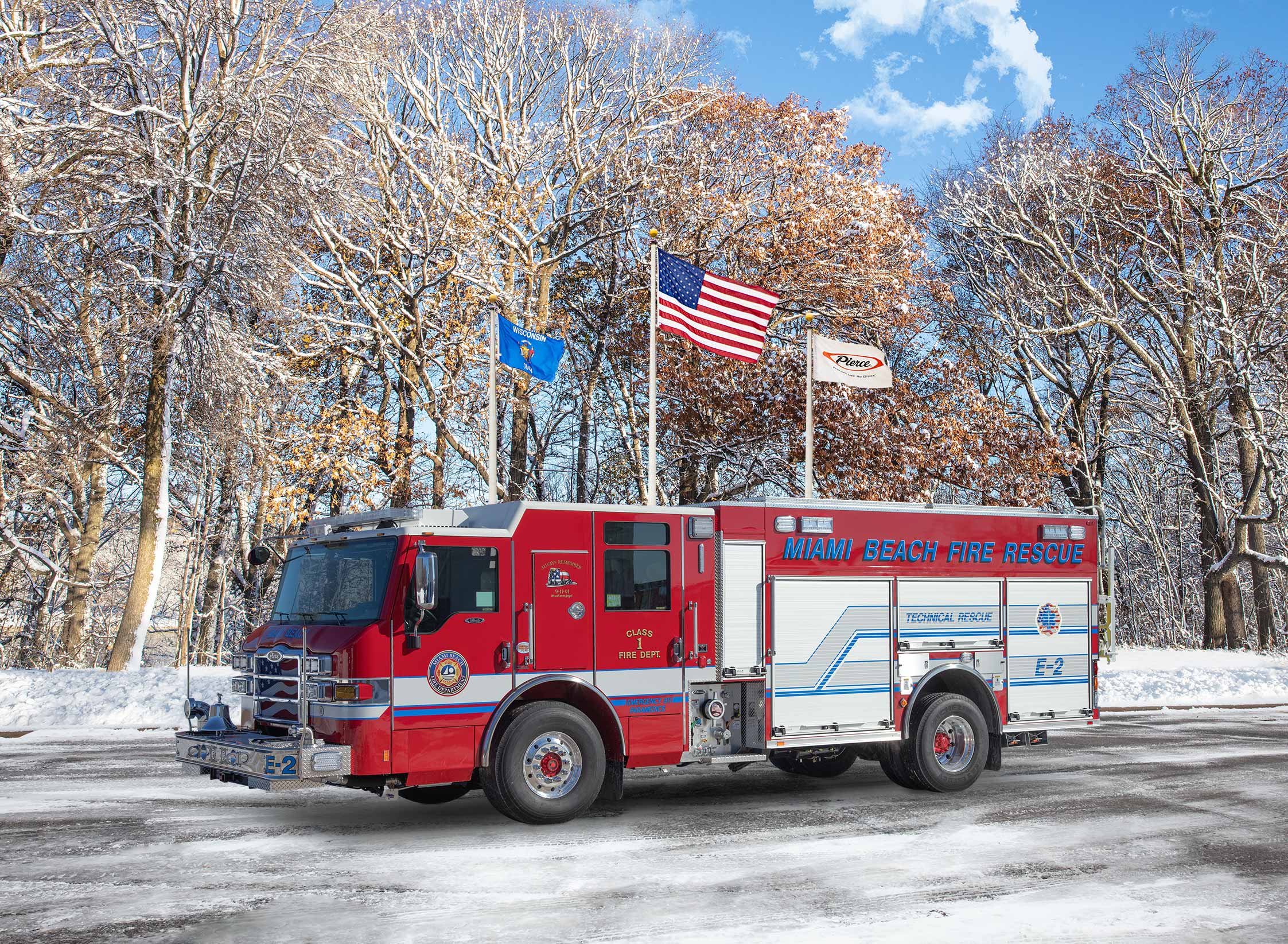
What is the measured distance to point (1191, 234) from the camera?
1414 inches

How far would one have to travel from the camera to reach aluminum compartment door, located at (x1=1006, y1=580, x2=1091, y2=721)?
12.7 metres

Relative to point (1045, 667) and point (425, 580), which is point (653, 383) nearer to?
point (1045, 667)

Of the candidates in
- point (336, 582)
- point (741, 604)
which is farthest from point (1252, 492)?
point (336, 582)

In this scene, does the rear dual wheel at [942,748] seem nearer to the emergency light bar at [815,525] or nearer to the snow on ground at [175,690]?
the emergency light bar at [815,525]

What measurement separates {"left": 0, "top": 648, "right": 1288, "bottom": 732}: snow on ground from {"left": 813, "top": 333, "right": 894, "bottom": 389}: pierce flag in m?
7.69

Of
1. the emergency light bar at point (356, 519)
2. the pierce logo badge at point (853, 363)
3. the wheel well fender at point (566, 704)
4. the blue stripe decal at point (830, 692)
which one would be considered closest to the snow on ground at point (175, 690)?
the emergency light bar at point (356, 519)

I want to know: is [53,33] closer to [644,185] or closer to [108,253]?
[108,253]

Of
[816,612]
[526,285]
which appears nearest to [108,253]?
[526,285]

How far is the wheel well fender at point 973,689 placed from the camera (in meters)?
12.2

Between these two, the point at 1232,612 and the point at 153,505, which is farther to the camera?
the point at 1232,612

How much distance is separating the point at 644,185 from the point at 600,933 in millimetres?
25700

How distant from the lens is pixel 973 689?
41.1 ft

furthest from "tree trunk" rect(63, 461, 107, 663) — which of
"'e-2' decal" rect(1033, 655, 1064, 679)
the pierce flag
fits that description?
"'e-2' decal" rect(1033, 655, 1064, 679)

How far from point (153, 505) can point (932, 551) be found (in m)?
17.0
